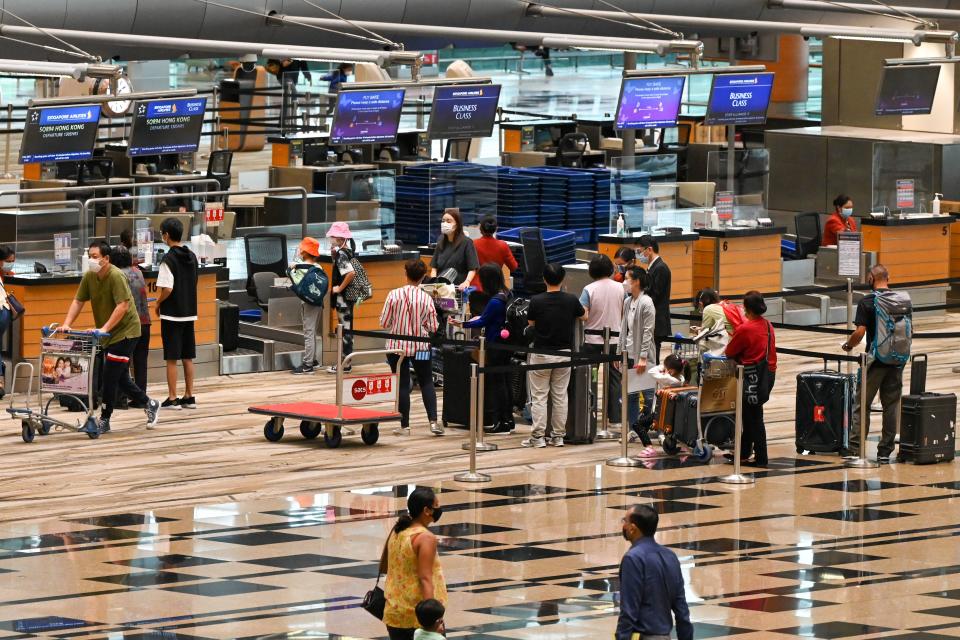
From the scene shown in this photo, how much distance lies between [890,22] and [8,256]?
1588cm

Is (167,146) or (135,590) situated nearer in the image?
(135,590)

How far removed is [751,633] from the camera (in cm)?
973

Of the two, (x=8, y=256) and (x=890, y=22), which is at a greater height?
(x=890, y=22)

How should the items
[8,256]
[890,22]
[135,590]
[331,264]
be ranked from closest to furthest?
[135,590] < [8,256] < [331,264] < [890,22]

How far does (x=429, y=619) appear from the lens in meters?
7.70

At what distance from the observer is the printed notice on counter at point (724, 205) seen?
22.7 meters

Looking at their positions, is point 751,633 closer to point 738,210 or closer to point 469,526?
point 469,526

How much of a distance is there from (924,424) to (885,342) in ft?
2.22

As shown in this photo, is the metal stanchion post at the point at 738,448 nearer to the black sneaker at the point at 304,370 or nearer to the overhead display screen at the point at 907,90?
the black sneaker at the point at 304,370

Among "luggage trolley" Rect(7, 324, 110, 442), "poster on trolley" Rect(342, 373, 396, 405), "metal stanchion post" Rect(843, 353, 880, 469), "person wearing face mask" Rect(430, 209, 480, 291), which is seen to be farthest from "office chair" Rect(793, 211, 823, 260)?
"luggage trolley" Rect(7, 324, 110, 442)

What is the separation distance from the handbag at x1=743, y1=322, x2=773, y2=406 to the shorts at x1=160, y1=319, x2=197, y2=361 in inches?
193

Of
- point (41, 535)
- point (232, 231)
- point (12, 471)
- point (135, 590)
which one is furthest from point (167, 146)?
point (135, 590)

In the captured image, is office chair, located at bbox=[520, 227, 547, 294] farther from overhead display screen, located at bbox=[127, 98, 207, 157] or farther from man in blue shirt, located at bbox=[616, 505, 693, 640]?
man in blue shirt, located at bbox=[616, 505, 693, 640]

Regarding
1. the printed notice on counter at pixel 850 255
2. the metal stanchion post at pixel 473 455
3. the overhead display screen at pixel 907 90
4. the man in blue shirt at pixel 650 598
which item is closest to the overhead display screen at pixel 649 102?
the overhead display screen at pixel 907 90
